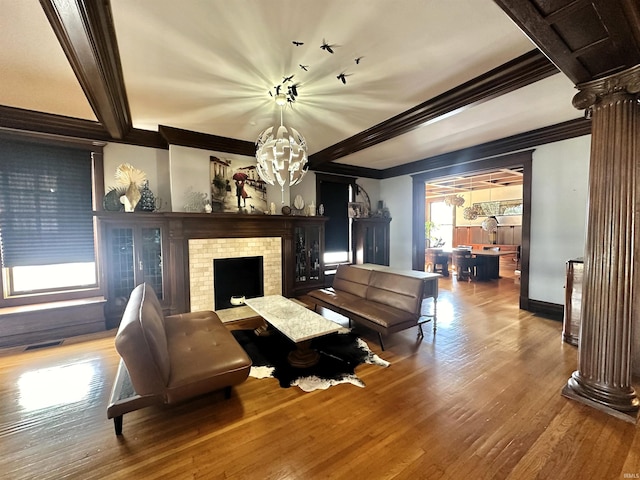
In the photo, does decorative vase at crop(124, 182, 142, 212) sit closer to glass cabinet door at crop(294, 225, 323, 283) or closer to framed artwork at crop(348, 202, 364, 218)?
glass cabinet door at crop(294, 225, 323, 283)

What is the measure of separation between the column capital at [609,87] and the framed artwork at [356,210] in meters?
4.58

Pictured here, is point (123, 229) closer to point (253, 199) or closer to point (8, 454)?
point (253, 199)

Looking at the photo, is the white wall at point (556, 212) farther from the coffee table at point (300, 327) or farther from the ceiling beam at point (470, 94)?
the coffee table at point (300, 327)

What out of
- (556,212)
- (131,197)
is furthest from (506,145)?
(131,197)

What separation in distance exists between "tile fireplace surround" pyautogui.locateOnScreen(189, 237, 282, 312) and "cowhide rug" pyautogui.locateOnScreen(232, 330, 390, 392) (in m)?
1.16

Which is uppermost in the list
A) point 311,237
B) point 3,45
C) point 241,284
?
point 3,45

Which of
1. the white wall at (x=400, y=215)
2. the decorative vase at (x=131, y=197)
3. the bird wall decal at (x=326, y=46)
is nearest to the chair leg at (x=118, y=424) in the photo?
the decorative vase at (x=131, y=197)

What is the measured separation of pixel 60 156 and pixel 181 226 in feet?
5.91

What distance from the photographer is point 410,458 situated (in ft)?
5.37

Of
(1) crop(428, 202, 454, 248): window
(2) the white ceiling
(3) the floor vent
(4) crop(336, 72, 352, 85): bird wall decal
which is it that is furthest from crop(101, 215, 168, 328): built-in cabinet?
(1) crop(428, 202, 454, 248): window

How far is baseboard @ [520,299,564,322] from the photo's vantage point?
4.12 meters

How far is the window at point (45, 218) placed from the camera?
342 cm

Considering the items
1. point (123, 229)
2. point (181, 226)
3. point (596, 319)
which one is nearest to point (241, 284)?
point (181, 226)

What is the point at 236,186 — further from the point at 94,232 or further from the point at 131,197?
the point at 94,232
